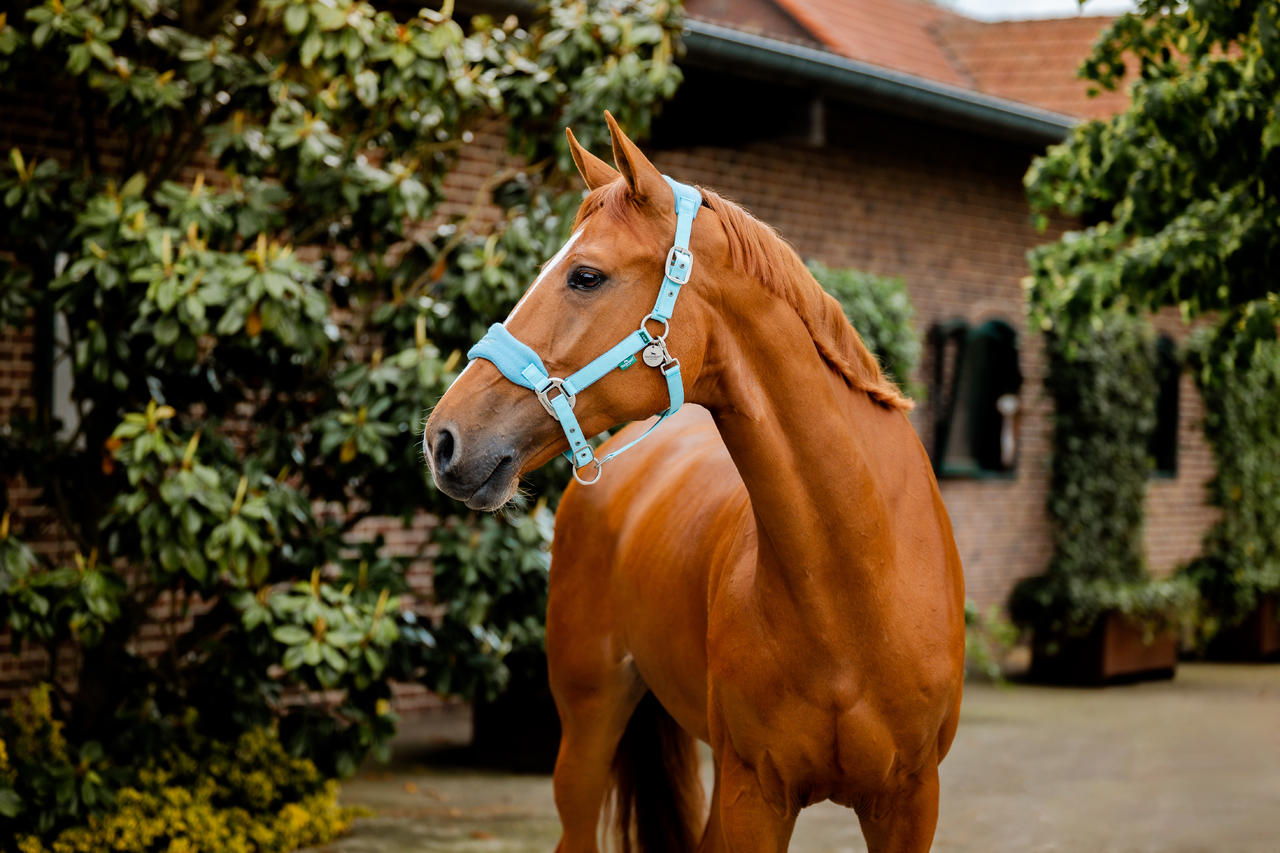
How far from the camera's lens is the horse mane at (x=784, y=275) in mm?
2531

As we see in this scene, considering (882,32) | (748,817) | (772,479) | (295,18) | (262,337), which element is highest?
(882,32)

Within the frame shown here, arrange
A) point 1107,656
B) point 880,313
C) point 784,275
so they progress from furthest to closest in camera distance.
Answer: point 1107,656 < point 880,313 < point 784,275

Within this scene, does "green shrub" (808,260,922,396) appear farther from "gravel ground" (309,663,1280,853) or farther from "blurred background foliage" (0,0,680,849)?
"blurred background foliage" (0,0,680,849)

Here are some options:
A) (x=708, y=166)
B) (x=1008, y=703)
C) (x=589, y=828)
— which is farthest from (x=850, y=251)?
(x=589, y=828)

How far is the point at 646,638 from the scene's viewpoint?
3.40m

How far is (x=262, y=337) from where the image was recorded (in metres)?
4.96

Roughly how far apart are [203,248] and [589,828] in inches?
96.1

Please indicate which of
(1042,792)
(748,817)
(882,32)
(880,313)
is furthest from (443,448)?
(882,32)

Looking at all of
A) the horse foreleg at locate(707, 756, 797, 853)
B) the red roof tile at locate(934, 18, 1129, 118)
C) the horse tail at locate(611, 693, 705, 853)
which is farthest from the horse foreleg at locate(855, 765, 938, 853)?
the red roof tile at locate(934, 18, 1129, 118)

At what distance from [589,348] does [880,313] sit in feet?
21.7

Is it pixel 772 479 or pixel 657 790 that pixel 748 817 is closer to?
pixel 772 479

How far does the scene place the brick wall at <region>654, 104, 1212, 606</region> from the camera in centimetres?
979

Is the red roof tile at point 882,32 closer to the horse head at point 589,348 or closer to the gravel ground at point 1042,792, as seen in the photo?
the gravel ground at point 1042,792

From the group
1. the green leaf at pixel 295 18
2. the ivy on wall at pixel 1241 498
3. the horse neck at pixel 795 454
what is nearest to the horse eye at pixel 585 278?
the horse neck at pixel 795 454
